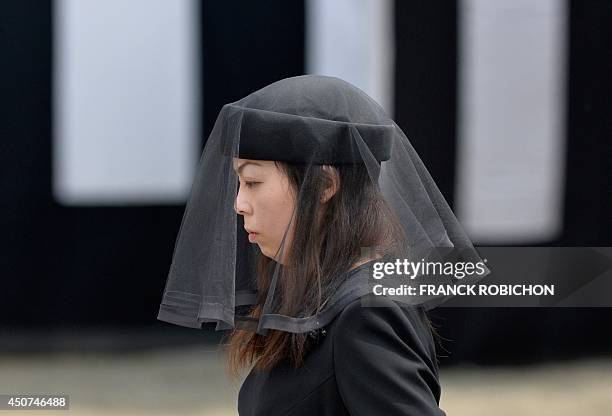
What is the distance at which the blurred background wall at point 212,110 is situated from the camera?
14.6 ft

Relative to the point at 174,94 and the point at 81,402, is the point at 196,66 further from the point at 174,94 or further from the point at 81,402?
the point at 81,402

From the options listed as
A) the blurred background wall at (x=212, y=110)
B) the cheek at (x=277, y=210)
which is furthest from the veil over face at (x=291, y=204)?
the blurred background wall at (x=212, y=110)

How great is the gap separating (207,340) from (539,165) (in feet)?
5.56

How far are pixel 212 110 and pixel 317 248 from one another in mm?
3124

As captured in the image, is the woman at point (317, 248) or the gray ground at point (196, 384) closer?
the woman at point (317, 248)

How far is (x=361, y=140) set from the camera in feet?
4.81

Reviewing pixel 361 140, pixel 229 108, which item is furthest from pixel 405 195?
pixel 229 108

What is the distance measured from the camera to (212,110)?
4.52 meters

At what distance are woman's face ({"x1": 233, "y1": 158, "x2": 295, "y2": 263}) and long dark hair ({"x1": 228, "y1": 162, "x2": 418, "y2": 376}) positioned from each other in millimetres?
16

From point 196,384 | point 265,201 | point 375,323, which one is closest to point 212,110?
point 196,384

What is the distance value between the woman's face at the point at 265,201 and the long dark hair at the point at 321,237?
16 mm

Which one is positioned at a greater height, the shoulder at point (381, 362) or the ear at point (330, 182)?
the ear at point (330, 182)

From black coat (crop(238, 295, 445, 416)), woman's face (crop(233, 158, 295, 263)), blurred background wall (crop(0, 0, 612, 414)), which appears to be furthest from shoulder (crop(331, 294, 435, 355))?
blurred background wall (crop(0, 0, 612, 414))

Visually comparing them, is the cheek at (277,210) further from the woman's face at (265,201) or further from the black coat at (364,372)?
the black coat at (364,372)
